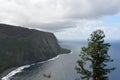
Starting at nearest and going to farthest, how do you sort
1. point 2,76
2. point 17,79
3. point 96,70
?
point 96,70
point 17,79
point 2,76

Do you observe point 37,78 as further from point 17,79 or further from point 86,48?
point 86,48

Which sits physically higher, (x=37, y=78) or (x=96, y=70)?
(x=96, y=70)

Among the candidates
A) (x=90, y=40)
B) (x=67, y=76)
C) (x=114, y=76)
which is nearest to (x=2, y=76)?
(x=67, y=76)

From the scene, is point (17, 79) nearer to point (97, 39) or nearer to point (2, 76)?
point (2, 76)

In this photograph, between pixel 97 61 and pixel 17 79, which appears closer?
pixel 97 61

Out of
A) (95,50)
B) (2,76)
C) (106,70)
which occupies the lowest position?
(2,76)

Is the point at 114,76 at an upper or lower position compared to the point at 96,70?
lower

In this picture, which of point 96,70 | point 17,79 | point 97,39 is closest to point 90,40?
point 97,39

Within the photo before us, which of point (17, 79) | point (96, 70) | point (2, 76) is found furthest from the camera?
point (2, 76)

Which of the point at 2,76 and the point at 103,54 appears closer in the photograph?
the point at 103,54
